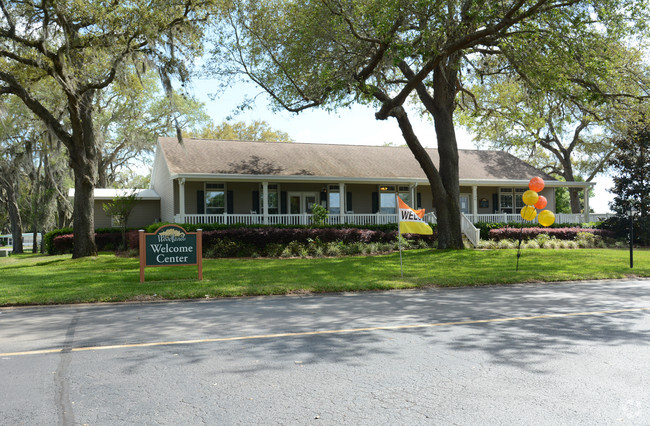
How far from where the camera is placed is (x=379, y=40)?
15.2 meters

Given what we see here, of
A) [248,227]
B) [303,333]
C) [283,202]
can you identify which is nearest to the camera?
[303,333]

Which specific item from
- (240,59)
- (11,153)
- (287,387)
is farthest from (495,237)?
(11,153)

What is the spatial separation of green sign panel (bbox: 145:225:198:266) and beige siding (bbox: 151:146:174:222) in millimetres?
11881

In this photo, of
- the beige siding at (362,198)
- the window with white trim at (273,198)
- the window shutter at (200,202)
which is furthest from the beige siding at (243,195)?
the beige siding at (362,198)

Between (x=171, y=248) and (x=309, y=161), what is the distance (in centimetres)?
1434

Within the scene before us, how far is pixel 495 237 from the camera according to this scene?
2477 cm

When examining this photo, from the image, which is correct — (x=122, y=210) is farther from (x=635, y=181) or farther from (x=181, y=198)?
(x=635, y=181)

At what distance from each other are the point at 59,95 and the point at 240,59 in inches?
340

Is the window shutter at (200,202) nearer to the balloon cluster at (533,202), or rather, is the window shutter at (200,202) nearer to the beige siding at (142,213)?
the beige siding at (142,213)

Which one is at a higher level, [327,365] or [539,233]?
[539,233]

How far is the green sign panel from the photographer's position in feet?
40.1

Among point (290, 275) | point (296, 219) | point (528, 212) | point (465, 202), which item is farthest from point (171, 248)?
point (465, 202)

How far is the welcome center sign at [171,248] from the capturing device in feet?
40.0

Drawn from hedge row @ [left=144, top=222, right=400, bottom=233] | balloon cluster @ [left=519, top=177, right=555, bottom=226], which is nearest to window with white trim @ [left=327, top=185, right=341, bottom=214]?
hedge row @ [left=144, top=222, right=400, bottom=233]
